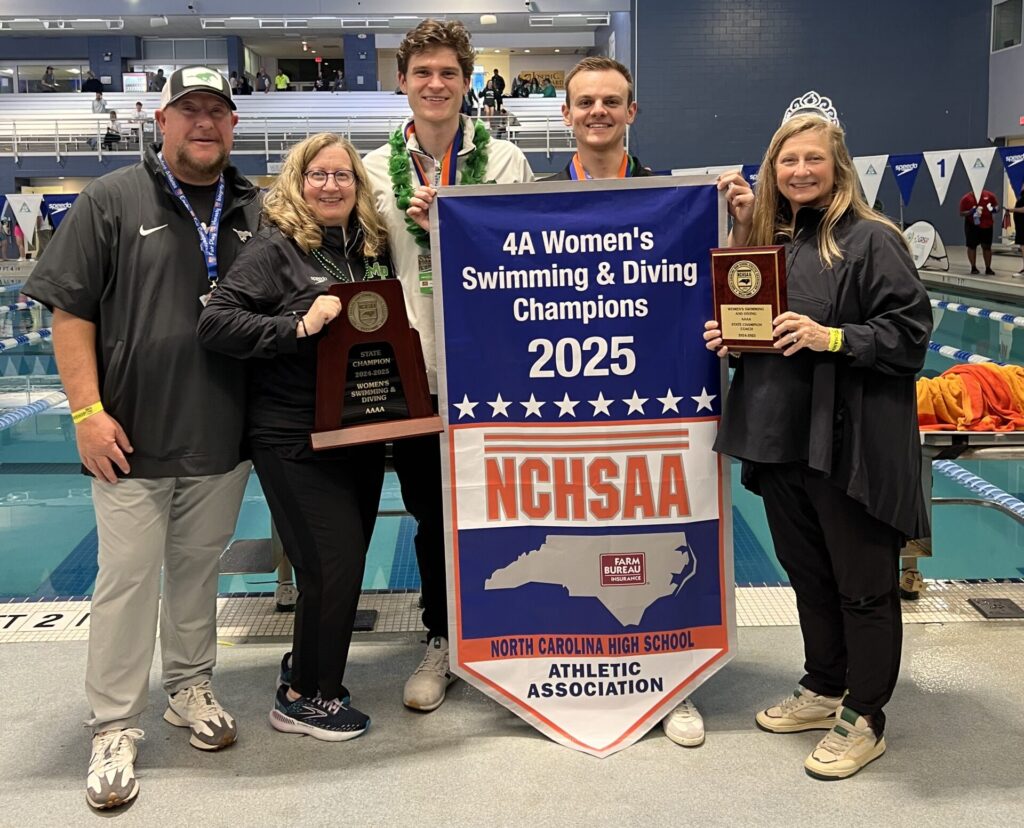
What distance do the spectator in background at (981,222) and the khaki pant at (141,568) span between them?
13.7m

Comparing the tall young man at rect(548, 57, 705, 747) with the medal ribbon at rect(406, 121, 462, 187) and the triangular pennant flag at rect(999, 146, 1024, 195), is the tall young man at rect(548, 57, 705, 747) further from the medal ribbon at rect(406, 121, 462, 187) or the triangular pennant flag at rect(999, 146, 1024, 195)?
the triangular pennant flag at rect(999, 146, 1024, 195)

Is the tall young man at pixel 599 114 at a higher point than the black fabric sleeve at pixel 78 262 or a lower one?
higher

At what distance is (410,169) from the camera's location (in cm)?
261

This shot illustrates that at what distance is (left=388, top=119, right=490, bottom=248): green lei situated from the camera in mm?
2547

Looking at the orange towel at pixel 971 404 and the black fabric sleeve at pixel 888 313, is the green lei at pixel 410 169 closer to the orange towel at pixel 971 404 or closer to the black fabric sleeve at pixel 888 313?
the black fabric sleeve at pixel 888 313

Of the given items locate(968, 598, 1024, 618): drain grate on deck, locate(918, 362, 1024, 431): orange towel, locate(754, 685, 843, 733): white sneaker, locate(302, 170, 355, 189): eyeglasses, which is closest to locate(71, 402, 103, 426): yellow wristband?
locate(302, 170, 355, 189): eyeglasses

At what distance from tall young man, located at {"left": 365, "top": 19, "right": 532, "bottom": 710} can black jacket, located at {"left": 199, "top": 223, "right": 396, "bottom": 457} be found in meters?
0.21

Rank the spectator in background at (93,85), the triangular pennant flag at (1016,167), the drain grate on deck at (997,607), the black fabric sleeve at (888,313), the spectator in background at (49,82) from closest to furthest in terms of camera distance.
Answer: the black fabric sleeve at (888,313) → the drain grate on deck at (997,607) → the triangular pennant flag at (1016,167) → the spectator in background at (93,85) → the spectator in background at (49,82)

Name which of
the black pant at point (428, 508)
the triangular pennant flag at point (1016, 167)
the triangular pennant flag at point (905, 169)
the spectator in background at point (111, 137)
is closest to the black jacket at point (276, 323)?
the black pant at point (428, 508)

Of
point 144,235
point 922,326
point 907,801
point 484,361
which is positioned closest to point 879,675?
point 907,801

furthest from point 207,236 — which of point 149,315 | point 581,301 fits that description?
→ point 581,301

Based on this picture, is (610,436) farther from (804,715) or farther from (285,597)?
(285,597)

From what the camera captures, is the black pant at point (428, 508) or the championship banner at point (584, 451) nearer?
the championship banner at point (584, 451)

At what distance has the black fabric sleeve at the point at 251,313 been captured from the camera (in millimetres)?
2211
